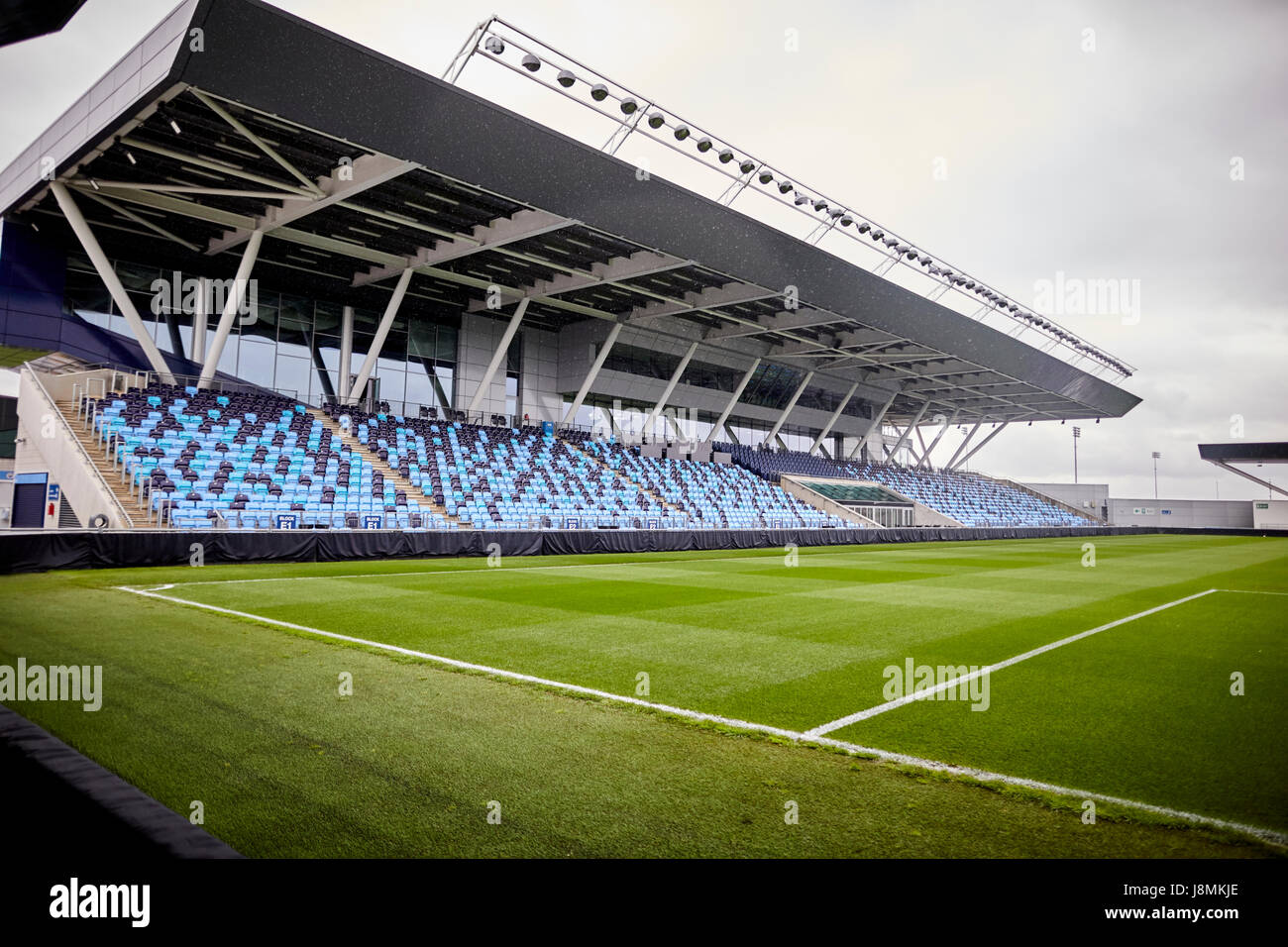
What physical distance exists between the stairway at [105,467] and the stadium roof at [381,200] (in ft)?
23.6

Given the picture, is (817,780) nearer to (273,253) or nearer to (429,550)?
(429,550)

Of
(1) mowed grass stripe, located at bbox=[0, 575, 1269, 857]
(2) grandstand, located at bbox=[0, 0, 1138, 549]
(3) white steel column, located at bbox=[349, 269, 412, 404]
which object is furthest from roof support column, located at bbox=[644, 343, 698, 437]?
(1) mowed grass stripe, located at bbox=[0, 575, 1269, 857]

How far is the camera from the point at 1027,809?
4055 millimetres

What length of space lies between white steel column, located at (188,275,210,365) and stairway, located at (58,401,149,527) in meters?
6.78

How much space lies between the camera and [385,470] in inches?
1136

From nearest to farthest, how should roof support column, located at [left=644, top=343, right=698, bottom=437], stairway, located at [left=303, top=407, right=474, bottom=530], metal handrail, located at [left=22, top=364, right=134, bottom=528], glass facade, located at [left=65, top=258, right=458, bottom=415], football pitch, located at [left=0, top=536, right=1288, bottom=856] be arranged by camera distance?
football pitch, located at [left=0, top=536, right=1288, bottom=856] < metal handrail, located at [left=22, top=364, right=134, bottom=528] < stairway, located at [left=303, top=407, right=474, bottom=530] < glass facade, located at [left=65, top=258, right=458, bottom=415] < roof support column, located at [left=644, top=343, right=698, bottom=437]

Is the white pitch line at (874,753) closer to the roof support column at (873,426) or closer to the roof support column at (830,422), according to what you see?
the roof support column at (830,422)

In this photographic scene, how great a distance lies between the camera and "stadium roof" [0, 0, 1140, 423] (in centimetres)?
1820

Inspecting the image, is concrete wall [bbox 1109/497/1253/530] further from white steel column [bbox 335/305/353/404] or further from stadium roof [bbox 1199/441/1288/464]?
white steel column [bbox 335/305/353/404]

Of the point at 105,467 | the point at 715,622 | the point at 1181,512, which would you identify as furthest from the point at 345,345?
the point at 1181,512

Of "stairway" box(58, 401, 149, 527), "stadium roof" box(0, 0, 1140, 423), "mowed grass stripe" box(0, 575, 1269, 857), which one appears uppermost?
"stadium roof" box(0, 0, 1140, 423)

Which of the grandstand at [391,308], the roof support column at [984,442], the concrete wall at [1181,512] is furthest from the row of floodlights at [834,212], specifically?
the concrete wall at [1181,512]

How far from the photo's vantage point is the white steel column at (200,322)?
101 feet
